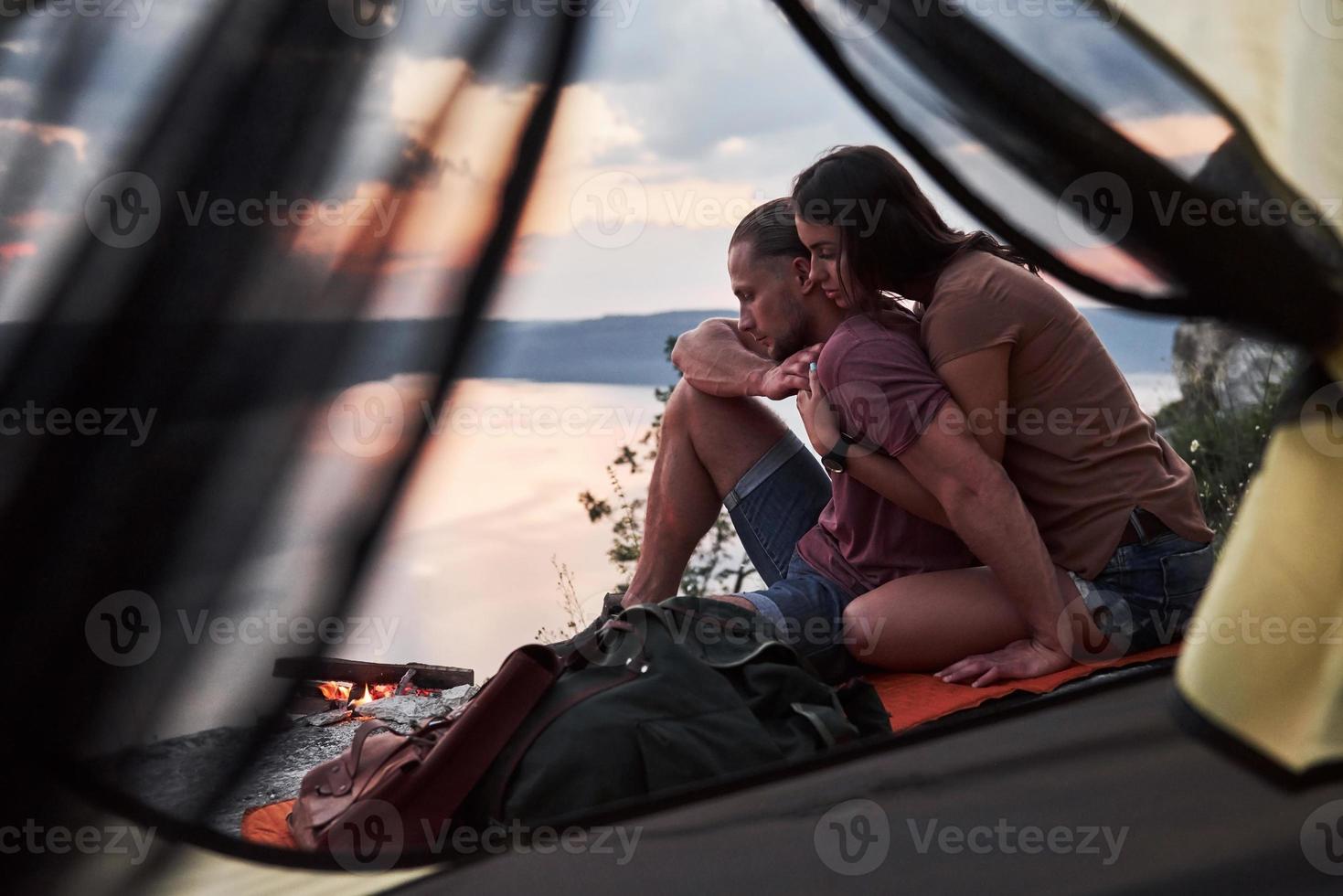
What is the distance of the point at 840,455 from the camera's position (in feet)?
7.30

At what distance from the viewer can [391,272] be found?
4.71 ft

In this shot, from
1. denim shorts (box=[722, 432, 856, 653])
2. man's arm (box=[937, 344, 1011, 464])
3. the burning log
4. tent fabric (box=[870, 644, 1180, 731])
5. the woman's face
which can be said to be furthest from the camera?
the burning log

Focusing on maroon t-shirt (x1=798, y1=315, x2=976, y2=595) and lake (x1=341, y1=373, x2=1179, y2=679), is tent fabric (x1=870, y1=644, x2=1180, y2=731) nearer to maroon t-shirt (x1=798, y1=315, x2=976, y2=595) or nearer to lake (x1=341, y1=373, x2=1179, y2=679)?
maroon t-shirt (x1=798, y1=315, x2=976, y2=595)

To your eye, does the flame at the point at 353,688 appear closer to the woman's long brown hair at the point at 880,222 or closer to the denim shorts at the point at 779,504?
the denim shorts at the point at 779,504

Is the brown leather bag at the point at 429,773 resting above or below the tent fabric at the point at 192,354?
below

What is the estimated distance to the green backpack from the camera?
165cm

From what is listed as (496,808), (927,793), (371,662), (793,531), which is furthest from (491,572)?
(927,793)

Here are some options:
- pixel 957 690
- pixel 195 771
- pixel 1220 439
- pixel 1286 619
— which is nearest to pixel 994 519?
pixel 957 690

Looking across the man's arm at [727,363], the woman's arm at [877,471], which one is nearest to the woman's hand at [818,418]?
the woman's arm at [877,471]

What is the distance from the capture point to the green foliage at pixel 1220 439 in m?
3.62

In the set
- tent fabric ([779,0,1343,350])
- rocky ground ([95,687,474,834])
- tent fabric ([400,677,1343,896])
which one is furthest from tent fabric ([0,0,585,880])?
tent fabric ([779,0,1343,350])

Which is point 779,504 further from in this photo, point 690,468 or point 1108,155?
point 1108,155

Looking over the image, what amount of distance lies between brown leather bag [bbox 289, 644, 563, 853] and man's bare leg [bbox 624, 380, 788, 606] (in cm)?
97

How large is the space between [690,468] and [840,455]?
1.96 ft
